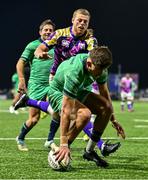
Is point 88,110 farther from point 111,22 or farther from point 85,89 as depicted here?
point 111,22

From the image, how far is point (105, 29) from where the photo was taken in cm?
4691

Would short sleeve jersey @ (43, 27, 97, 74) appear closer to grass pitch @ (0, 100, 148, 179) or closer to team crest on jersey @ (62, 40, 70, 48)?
team crest on jersey @ (62, 40, 70, 48)

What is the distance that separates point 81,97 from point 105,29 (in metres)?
41.0

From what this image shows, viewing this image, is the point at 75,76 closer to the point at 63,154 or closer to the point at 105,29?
the point at 63,154

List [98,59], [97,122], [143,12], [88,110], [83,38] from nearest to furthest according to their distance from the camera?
1. [98,59]
2. [88,110]
3. [97,122]
4. [83,38]
5. [143,12]

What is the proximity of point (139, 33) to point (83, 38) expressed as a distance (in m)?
40.3

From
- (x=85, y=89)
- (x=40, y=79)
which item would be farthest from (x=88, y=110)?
(x=40, y=79)

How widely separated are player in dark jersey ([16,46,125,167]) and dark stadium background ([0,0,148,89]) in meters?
40.0

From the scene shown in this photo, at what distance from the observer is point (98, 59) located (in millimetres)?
5395

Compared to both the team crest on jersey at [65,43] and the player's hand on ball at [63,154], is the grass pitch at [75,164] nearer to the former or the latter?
the player's hand on ball at [63,154]

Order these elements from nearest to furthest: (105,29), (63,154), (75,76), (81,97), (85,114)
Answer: (63,154), (75,76), (85,114), (81,97), (105,29)

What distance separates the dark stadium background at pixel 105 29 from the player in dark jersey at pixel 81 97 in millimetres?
40030

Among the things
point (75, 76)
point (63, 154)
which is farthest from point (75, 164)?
point (75, 76)

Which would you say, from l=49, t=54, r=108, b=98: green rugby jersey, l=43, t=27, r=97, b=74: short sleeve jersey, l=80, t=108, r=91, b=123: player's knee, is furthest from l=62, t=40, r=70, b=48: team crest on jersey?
l=80, t=108, r=91, b=123: player's knee
